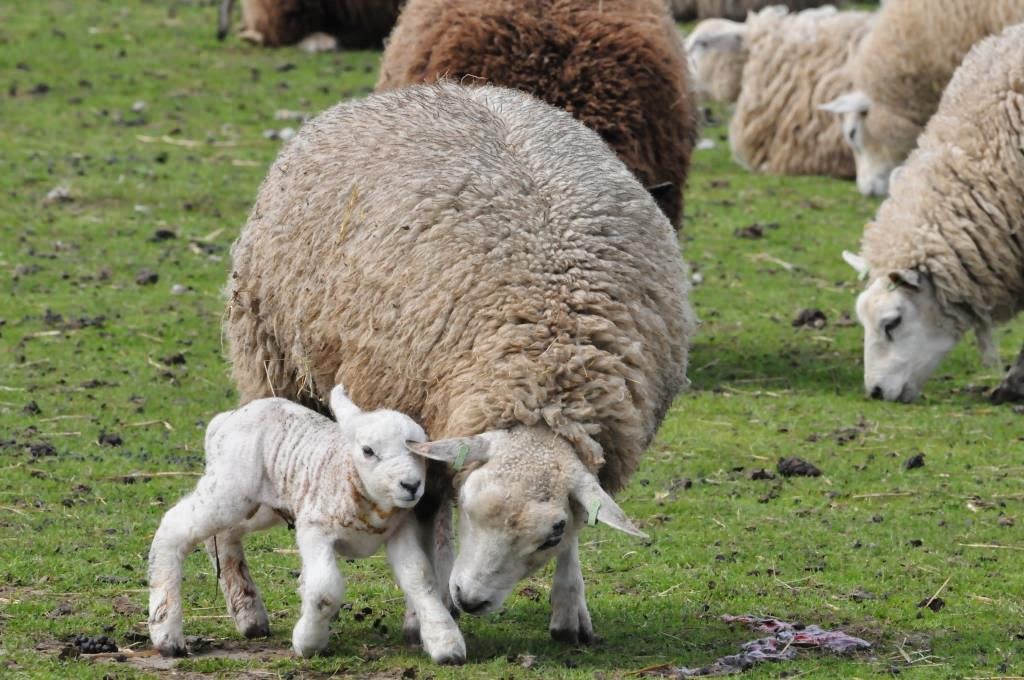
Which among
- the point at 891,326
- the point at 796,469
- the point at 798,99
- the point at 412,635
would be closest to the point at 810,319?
the point at 891,326

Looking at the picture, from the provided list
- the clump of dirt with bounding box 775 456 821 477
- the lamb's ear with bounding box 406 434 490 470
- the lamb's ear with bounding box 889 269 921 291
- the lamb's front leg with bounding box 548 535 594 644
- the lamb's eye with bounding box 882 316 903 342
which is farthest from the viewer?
the lamb's eye with bounding box 882 316 903 342

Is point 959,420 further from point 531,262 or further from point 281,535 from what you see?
point 531,262

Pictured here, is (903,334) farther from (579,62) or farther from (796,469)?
(579,62)

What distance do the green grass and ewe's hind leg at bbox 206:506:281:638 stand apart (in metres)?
0.06

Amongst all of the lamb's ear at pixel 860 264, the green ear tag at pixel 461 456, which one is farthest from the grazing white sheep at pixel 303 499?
the lamb's ear at pixel 860 264

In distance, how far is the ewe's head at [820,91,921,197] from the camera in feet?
45.2

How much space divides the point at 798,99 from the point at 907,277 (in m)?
5.85

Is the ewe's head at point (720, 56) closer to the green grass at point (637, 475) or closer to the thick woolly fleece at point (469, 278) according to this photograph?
the green grass at point (637, 475)

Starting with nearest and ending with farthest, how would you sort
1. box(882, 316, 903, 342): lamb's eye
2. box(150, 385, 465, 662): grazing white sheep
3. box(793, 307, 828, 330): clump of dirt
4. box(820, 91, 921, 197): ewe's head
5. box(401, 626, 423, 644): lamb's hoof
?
box(150, 385, 465, 662): grazing white sheep
box(401, 626, 423, 644): lamb's hoof
box(882, 316, 903, 342): lamb's eye
box(793, 307, 828, 330): clump of dirt
box(820, 91, 921, 197): ewe's head

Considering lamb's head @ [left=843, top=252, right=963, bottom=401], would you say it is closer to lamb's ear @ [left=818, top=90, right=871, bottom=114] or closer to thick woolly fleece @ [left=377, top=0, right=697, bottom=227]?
thick woolly fleece @ [left=377, top=0, right=697, bottom=227]

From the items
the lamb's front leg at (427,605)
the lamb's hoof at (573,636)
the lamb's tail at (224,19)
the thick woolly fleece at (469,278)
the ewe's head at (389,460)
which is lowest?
the lamb's tail at (224,19)

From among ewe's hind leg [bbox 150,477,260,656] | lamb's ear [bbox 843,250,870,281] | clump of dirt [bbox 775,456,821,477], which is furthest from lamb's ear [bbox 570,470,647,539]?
lamb's ear [bbox 843,250,870,281]

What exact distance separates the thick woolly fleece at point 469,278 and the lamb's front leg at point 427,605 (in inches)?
15.2

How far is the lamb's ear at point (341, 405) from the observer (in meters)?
5.10
